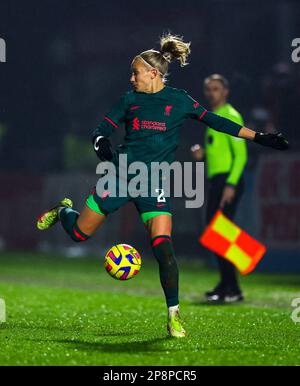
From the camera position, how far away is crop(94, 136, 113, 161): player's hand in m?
7.52

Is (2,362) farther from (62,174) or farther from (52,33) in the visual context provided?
(52,33)

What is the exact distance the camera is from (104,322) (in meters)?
8.75

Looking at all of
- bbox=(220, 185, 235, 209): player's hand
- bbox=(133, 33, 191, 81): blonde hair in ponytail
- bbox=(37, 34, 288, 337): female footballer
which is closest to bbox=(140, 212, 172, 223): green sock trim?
bbox=(37, 34, 288, 337): female footballer

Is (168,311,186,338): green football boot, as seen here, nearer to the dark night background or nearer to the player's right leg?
the player's right leg

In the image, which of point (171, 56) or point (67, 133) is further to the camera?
point (67, 133)

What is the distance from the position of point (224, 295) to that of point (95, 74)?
1179cm

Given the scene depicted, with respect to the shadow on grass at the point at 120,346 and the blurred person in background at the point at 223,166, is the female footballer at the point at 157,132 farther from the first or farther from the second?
the blurred person in background at the point at 223,166

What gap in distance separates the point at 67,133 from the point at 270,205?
6798mm

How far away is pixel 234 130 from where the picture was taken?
7.80m

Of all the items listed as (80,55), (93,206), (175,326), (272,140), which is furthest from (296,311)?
(80,55)

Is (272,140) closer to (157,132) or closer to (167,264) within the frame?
(157,132)

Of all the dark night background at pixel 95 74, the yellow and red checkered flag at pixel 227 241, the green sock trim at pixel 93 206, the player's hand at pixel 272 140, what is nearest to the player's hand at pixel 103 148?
the green sock trim at pixel 93 206
